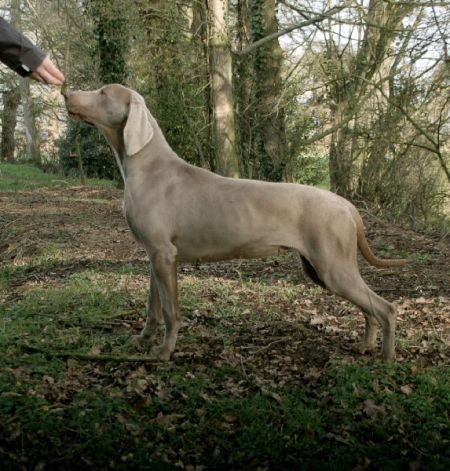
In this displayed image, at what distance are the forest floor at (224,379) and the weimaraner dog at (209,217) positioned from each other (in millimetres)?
476

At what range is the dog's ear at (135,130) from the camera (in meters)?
5.32

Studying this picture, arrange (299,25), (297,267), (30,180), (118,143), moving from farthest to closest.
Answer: (30,180) → (299,25) → (297,267) → (118,143)

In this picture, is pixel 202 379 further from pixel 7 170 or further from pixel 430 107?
pixel 7 170

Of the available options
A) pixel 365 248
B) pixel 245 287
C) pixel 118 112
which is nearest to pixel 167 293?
pixel 118 112

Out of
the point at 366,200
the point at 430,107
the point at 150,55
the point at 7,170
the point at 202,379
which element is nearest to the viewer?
the point at 202,379

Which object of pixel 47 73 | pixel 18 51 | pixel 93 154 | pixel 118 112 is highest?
pixel 18 51

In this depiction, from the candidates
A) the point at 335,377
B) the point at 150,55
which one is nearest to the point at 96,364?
the point at 335,377

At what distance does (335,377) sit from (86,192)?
14.0 m

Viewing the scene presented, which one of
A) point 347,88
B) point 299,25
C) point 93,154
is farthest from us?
point 93,154

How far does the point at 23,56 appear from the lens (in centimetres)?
466

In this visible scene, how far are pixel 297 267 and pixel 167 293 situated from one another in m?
3.98

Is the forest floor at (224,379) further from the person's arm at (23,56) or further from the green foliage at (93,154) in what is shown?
the green foliage at (93,154)

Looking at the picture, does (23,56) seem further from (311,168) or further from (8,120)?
(8,120)

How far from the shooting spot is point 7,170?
1125 inches
